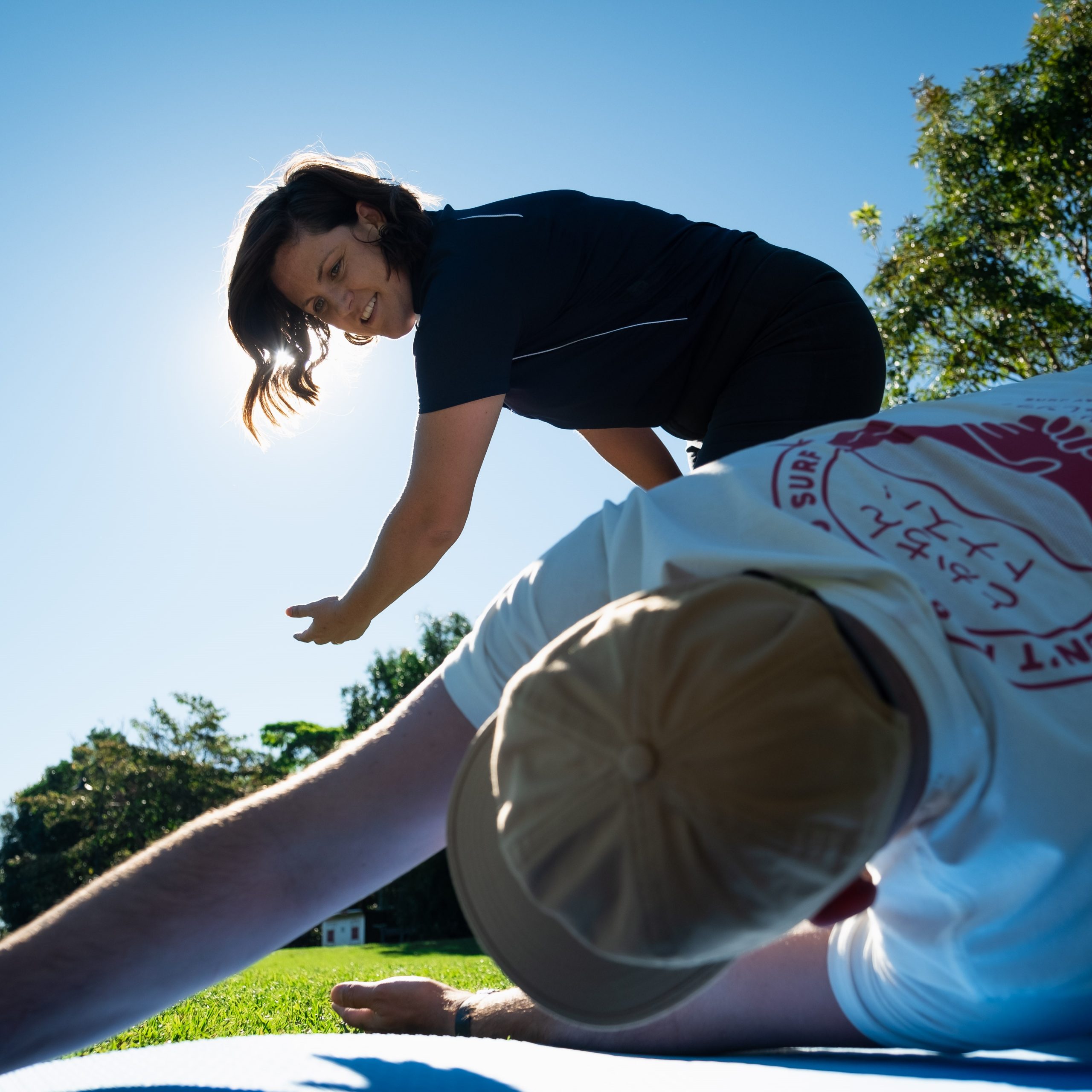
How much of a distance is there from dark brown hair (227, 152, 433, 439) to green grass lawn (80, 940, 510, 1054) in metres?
1.74

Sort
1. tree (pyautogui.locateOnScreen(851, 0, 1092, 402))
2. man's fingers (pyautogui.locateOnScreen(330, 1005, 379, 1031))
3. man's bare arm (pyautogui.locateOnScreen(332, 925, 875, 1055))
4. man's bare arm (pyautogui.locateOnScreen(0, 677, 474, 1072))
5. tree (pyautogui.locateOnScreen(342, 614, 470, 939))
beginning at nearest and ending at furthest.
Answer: man's bare arm (pyautogui.locateOnScreen(0, 677, 474, 1072)) < man's bare arm (pyautogui.locateOnScreen(332, 925, 875, 1055)) < man's fingers (pyautogui.locateOnScreen(330, 1005, 379, 1031)) < tree (pyautogui.locateOnScreen(851, 0, 1092, 402)) < tree (pyautogui.locateOnScreen(342, 614, 470, 939))

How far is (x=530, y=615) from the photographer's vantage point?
1.10 metres

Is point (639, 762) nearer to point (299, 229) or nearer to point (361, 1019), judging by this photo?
point (361, 1019)

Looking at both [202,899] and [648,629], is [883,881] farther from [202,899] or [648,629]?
[202,899]

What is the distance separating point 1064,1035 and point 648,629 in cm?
102

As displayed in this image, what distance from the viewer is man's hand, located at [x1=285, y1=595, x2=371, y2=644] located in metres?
2.23

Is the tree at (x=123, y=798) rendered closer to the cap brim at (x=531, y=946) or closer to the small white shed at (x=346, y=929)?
the small white shed at (x=346, y=929)

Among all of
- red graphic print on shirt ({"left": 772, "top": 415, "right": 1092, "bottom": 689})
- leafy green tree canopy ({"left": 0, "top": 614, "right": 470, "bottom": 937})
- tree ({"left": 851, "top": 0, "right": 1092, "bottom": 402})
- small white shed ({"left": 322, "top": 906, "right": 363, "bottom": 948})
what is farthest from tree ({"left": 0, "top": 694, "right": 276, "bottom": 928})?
red graphic print on shirt ({"left": 772, "top": 415, "right": 1092, "bottom": 689})

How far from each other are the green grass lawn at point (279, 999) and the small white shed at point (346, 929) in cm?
1845

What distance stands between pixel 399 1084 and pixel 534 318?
5.65 ft

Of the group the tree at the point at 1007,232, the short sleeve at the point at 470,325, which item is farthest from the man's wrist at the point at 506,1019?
the tree at the point at 1007,232

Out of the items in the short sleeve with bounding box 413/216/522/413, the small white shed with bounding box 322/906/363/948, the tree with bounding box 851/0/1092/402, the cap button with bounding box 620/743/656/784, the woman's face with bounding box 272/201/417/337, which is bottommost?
the small white shed with bounding box 322/906/363/948

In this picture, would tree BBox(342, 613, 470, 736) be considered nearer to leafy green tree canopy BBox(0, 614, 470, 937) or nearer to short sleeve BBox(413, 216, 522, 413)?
leafy green tree canopy BBox(0, 614, 470, 937)

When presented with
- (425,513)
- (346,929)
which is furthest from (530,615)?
(346,929)
